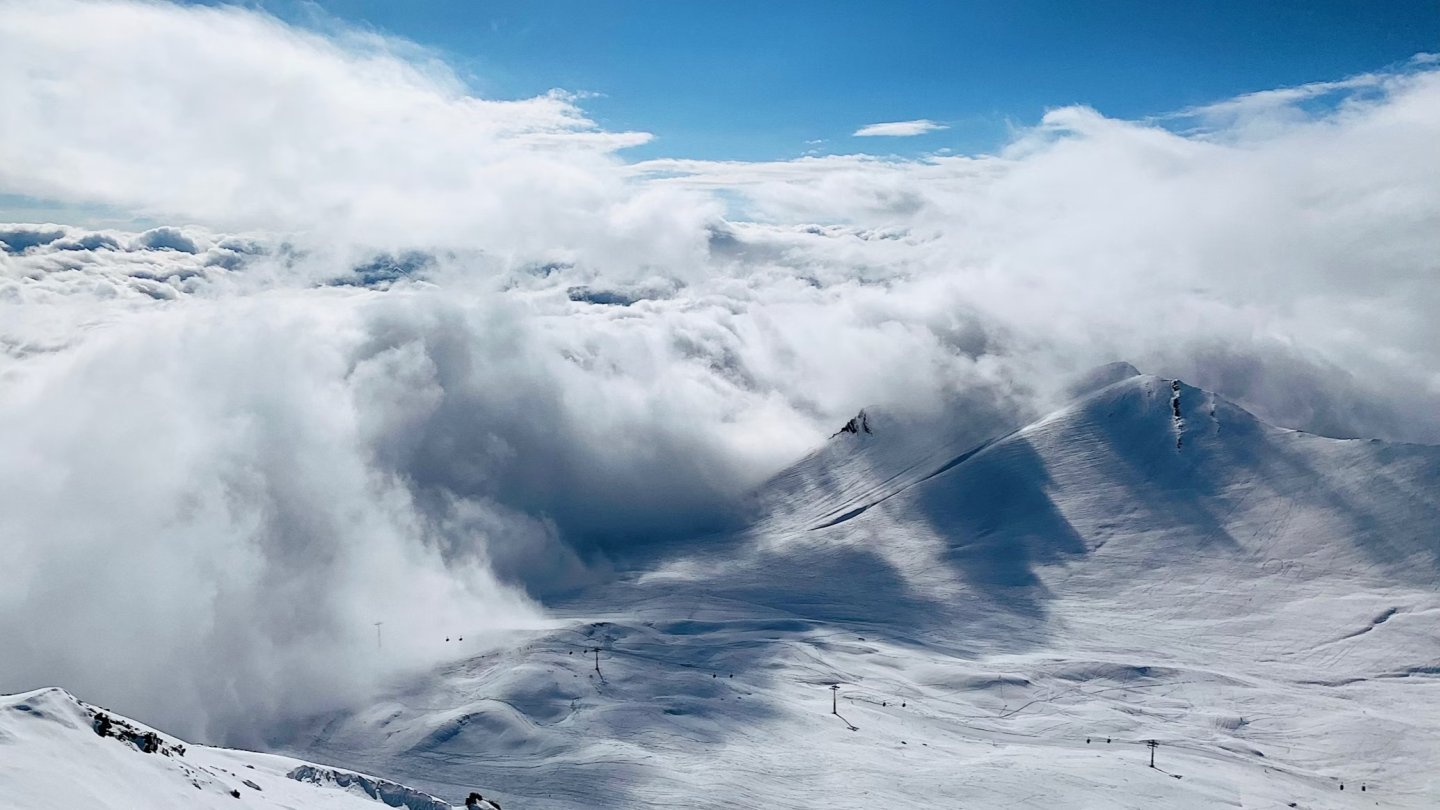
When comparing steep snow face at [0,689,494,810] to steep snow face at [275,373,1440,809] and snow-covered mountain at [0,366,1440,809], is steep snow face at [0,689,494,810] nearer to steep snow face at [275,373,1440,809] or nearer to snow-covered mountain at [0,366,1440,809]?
snow-covered mountain at [0,366,1440,809]

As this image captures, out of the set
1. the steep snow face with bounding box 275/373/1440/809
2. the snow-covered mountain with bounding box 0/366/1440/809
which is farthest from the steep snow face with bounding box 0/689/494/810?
the steep snow face with bounding box 275/373/1440/809

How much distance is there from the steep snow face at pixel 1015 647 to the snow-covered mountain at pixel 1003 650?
0.44 m

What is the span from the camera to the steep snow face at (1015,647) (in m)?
95.8

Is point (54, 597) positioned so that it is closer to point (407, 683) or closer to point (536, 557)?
point (407, 683)

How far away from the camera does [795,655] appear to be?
130000 millimetres

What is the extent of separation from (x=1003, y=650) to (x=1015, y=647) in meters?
2.03

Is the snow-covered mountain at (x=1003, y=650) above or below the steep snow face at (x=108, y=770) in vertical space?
above

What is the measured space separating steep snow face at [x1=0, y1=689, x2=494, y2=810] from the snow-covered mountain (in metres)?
0.51

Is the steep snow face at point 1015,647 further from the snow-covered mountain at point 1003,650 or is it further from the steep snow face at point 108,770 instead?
the steep snow face at point 108,770

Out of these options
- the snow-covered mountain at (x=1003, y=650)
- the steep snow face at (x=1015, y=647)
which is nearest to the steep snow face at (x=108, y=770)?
the snow-covered mountain at (x=1003, y=650)

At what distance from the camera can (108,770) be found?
5069cm

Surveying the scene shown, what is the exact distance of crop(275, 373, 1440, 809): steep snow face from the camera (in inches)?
3772

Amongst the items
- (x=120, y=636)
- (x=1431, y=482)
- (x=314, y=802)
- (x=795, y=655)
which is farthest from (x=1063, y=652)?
(x=120, y=636)

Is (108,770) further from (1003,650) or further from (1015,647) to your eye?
(1015,647)
